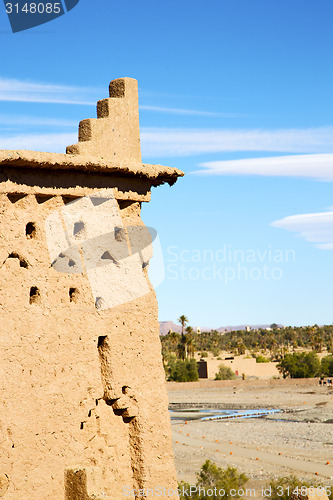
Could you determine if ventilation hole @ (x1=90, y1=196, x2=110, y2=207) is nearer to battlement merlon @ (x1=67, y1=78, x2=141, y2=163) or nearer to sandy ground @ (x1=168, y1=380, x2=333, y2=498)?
battlement merlon @ (x1=67, y1=78, x2=141, y2=163)

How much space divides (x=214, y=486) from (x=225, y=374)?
40.9 meters

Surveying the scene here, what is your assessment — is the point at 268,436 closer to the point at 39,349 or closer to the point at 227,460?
the point at 227,460

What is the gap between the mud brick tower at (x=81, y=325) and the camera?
20.0 ft

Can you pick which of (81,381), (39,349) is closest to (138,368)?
(81,381)

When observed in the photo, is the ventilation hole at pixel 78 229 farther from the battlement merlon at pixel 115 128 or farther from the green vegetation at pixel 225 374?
the green vegetation at pixel 225 374

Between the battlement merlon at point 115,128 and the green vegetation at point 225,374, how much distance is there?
5086 cm

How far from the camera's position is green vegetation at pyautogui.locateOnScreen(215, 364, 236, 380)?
5706 cm

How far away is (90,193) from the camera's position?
684 cm

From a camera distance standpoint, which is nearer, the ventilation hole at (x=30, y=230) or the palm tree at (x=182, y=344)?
the ventilation hole at (x=30, y=230)

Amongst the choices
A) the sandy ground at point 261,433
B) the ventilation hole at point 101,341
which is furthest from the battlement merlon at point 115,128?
the sandy ground at point 261,433

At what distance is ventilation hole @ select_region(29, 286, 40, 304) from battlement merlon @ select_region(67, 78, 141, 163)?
1.60 meters

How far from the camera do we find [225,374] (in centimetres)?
5722

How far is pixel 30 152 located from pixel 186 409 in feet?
122

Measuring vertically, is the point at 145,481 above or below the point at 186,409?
above
